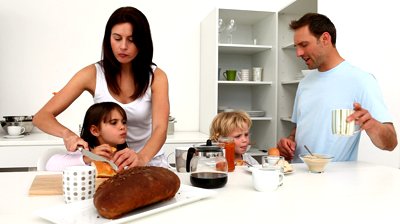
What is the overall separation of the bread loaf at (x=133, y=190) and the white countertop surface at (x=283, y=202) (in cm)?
5

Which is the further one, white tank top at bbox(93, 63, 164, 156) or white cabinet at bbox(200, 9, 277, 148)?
white cabinet at bbox(200, 9, 277, 148)

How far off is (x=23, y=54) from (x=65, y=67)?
0.37 m

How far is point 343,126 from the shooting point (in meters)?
1.43

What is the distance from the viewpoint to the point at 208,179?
3.86 feet

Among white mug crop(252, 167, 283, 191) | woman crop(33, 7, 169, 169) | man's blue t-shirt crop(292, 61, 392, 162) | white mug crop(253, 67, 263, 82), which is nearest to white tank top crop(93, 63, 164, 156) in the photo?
woman crop(33, 7, 169, 169)

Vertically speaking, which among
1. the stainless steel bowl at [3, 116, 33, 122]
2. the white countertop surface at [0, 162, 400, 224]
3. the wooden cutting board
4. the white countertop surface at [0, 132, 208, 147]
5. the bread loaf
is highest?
the stainless steel bowl at [3, 116, 33, 122]

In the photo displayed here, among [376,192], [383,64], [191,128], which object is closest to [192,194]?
[376,192]

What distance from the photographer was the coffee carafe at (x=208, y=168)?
1.18m

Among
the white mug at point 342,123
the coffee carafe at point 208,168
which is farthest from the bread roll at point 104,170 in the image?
the white mug at point 342,123

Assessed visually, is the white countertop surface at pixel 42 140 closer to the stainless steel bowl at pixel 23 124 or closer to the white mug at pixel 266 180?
the stainless steel bowl at pixel 23 124

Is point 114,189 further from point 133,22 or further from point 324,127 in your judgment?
point 324,127

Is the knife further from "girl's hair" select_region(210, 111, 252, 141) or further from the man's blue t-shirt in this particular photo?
the man's blue t-shirt

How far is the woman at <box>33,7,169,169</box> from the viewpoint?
158 centimetres

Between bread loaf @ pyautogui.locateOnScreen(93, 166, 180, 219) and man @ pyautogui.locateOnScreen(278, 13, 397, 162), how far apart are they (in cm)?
107
